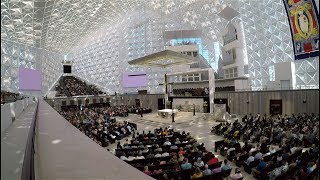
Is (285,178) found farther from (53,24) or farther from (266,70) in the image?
(53,24)

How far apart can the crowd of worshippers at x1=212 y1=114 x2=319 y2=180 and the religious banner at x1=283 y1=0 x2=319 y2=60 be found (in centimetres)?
561

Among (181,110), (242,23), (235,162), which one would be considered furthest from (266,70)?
(235,162)

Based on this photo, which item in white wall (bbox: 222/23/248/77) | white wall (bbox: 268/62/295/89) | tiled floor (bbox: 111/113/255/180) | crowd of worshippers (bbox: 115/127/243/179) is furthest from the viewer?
white wall (bbox: 222/23/248/77)

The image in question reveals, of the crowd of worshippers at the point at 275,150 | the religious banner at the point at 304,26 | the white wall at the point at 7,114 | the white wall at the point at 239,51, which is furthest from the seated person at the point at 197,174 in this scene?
the white wall at the point at 239,51

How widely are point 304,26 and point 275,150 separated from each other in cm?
1238

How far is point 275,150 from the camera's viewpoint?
1207 centimetres

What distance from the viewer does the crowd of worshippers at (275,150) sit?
8.84 metres

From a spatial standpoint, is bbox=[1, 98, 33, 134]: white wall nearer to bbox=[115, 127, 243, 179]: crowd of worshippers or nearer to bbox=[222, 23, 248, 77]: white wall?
bbox=[115, 127, 243, 179]: crowd of worshippers

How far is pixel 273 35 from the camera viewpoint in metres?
36.7

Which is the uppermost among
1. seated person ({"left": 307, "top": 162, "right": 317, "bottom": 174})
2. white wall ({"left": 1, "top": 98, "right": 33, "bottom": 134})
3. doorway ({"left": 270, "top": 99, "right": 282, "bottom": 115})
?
white wall ({"left": 1, "top": 98, "right": 33, "bottom": 134})

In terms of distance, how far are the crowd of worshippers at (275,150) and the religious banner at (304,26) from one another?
221 inches

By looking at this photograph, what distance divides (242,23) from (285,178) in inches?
1465

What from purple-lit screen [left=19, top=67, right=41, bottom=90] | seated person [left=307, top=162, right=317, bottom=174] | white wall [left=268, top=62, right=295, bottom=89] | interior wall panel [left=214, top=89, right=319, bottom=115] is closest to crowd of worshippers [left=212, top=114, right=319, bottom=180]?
seated person [left=307, top=162, right=317, bottom=174]

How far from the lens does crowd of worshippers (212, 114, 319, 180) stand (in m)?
8.84
